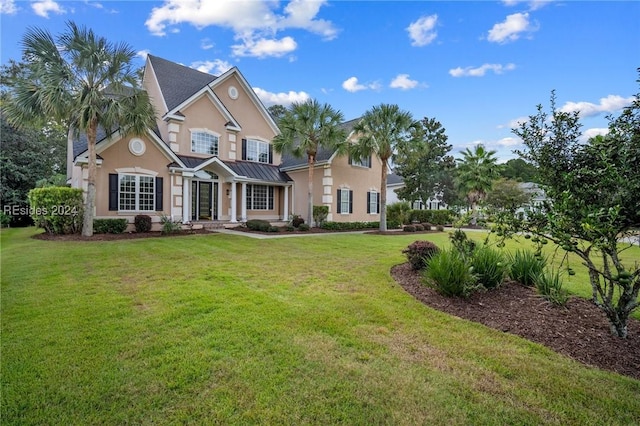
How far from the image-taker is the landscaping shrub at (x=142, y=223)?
1466 cm

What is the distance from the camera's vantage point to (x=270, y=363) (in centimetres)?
315

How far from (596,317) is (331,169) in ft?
56.7

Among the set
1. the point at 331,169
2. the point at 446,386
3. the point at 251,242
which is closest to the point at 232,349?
the point at 446,386

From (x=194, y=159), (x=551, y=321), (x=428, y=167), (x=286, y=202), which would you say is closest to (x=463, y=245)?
(x=551, y=321)

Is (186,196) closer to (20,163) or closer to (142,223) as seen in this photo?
(142,223)

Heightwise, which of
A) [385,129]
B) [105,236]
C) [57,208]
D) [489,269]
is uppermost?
[385,129]

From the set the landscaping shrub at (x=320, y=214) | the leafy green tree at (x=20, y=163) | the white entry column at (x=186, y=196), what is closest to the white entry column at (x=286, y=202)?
the landscaping shrub at (x=320, y=214)

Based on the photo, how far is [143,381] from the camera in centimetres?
283

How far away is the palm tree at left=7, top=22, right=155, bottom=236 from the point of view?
11484 mm

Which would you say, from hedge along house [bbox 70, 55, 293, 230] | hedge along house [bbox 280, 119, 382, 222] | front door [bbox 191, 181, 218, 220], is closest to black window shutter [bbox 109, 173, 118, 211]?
hedge along house [bbox 70, 55, 293, 230]

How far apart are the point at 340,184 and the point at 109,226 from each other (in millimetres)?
13567

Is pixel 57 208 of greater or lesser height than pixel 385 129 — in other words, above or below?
below

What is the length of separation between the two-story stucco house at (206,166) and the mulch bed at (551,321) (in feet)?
47.2

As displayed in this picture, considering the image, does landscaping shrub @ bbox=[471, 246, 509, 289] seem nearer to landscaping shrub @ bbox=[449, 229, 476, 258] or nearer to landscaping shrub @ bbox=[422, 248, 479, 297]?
landscaping shrub @ bbox=[449, 229, 476, 258]
